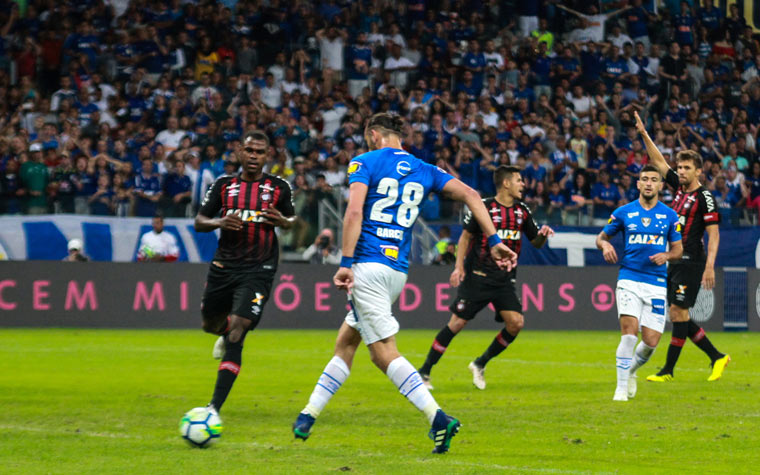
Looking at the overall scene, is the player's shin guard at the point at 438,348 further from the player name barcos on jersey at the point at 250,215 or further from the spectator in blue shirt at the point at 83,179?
the spectator in blue shirt at the point at 83,179

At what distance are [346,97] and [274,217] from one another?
16.2m

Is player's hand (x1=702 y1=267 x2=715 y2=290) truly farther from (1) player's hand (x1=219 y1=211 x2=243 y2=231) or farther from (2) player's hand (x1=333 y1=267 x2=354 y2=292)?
(2) player's hand (x1=333 y1=267 x2=354 y2=292)

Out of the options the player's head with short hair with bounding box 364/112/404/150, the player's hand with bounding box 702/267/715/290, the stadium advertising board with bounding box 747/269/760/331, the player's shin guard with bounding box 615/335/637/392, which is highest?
the player's head with short hair with bounding box 364/112/404/150

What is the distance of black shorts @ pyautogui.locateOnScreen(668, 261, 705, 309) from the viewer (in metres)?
12.6

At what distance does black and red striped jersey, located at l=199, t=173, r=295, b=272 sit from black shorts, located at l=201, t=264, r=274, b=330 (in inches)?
3.3

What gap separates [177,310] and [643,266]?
11.9 metres

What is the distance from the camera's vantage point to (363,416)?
9406mm

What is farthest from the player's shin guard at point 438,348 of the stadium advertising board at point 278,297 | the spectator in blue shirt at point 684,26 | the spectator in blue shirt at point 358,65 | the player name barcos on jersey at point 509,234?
the spectator in blue shirt at point 684,26

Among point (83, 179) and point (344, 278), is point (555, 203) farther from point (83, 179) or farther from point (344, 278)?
point (344, 278)

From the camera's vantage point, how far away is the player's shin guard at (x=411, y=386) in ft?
23.9

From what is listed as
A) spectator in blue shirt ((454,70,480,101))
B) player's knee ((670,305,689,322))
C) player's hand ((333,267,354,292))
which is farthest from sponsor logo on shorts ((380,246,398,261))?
spectator in blue shirt ((454,70,480,101))

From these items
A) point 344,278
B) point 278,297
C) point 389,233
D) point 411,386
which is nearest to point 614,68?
point 278,297

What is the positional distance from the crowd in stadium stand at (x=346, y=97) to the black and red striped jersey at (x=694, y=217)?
8.83 meters

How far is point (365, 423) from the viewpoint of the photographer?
29.4ft
